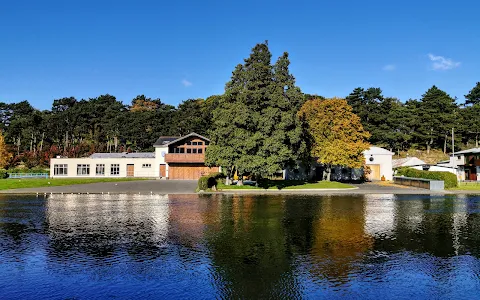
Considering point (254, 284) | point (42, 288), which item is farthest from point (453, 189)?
point (42, 288)

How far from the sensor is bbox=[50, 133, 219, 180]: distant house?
260 ft

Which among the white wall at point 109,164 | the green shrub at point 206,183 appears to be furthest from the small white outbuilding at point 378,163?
the white wall at point 109,164

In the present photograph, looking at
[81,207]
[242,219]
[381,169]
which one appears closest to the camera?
[242,219]

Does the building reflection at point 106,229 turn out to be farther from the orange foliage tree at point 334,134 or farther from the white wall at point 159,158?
Result: the white wall at point 159,158

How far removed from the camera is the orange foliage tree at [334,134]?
201 feet

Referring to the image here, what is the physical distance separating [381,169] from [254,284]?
69.7 m

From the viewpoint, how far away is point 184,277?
14.6 metres

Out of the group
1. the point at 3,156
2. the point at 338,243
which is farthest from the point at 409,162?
the point at 3,156

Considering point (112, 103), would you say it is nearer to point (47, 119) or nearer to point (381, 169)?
point (47, 119)

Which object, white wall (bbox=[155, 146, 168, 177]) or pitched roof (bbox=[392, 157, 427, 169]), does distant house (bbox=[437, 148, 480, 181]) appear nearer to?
pitched roof (bbox=[392, 157, 427, 169])

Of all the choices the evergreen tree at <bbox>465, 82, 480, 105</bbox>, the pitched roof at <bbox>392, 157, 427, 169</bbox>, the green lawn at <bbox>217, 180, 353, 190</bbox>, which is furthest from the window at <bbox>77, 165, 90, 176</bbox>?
the evergreen tree at <bbox>465, 82, 480, 105</bbox>

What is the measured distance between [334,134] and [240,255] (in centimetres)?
4814

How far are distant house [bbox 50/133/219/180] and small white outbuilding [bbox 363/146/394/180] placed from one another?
30.4 m

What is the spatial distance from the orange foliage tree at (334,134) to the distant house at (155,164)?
24.3m
